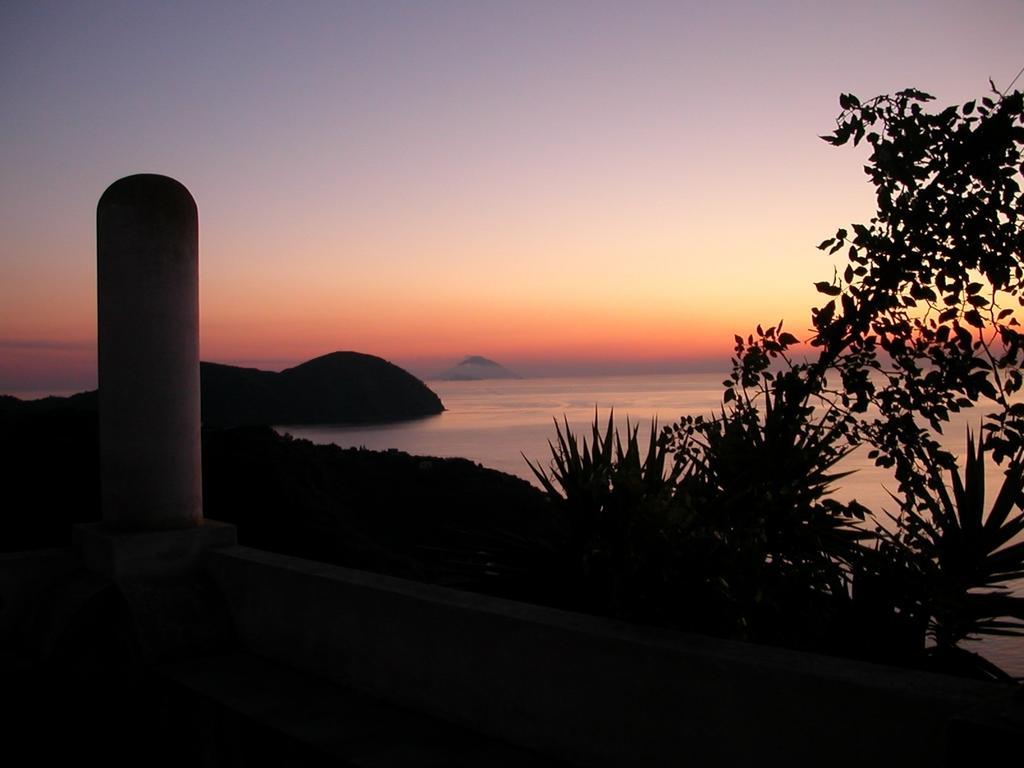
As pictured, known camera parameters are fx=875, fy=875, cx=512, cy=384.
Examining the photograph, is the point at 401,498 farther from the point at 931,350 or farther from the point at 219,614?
the point at 931,350

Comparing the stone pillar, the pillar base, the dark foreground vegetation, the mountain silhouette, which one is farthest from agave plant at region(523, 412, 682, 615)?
the mountain silhouette

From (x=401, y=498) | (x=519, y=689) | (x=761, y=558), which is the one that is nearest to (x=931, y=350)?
(x=761, y=558)

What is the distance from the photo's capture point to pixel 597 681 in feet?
8.61

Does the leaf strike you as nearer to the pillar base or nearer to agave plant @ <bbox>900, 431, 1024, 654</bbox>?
agave plant @ <bbox>900, 431, 1024, 654</bbox>

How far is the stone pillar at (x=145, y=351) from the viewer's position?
4.14m

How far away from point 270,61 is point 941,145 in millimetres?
5352

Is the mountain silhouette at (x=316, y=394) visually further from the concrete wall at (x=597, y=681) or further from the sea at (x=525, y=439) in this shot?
the concrete wall at (x=597, y=681)

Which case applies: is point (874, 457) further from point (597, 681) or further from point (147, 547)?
point (147, 547)

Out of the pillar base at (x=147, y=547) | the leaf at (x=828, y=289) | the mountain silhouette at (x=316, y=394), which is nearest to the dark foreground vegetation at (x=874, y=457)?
the leaf at (x=828, y=289)

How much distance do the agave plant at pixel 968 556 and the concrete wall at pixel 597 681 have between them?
141cm

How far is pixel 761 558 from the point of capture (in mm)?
3113

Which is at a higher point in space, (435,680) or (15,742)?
(435,680)

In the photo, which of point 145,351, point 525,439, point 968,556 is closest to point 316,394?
point 525,439

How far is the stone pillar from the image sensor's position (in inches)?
163
